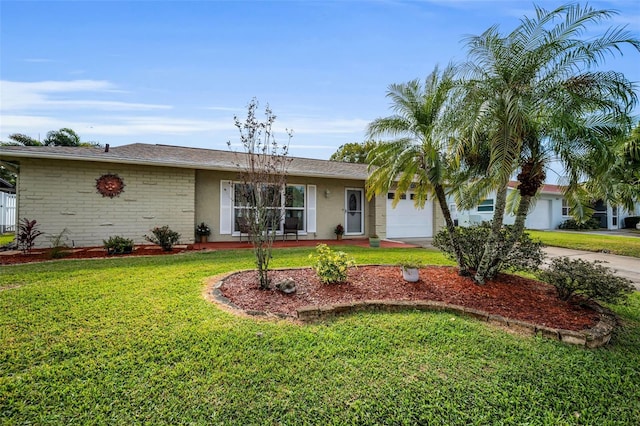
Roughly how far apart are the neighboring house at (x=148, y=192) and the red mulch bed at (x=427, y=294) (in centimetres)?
307

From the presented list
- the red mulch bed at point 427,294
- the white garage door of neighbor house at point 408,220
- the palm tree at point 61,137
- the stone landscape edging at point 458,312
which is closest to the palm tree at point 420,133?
the red mulch bed at point 427,294

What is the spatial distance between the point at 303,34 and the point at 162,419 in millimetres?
9273

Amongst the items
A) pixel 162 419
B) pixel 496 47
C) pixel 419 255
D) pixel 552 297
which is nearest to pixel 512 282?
pixel 552 297

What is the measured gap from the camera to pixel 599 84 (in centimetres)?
481

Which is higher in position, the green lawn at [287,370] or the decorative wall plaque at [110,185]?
the decorative wall plaque at [110,185]

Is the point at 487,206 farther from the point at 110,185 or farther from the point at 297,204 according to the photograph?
the point at 110,185

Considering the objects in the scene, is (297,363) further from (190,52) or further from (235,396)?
(190,52)

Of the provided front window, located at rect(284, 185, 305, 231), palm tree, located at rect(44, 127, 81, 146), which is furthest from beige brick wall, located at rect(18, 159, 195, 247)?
palm tree, located at rect(44, 127, 81, 146)

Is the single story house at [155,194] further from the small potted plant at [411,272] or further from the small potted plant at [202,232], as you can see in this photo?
the small potted plant at [411,272]

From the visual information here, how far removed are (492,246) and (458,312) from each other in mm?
1903

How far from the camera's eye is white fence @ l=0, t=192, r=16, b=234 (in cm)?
1714

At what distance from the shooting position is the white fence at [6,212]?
17141 mm

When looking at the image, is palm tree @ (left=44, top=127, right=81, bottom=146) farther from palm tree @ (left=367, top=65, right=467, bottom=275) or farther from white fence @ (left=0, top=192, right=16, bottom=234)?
palm tree @ (left=367, top=65, right=467, bottom=275)

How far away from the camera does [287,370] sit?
2.74 meters
